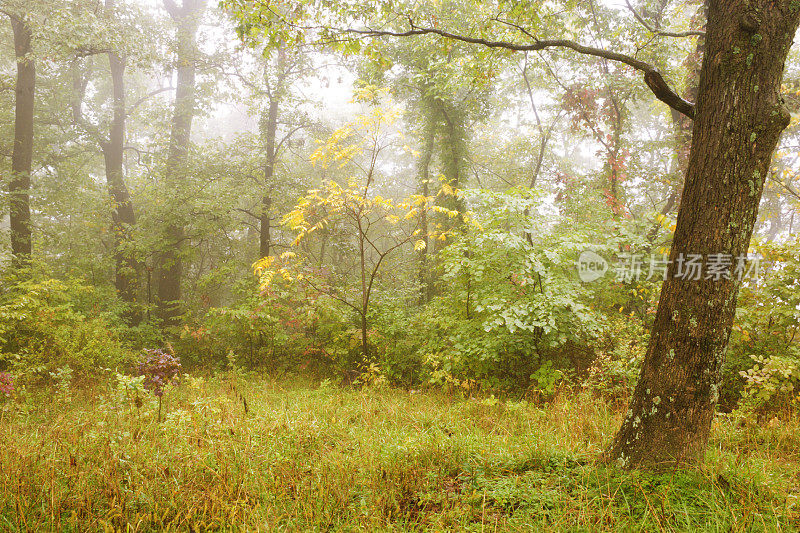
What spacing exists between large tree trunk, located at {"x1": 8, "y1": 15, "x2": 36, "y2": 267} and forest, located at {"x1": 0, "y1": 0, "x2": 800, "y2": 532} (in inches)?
2.4

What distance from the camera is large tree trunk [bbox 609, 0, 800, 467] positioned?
102 inches

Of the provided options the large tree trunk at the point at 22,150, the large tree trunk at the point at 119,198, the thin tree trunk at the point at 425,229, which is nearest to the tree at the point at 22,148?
the large tree trunk at the point at 22,150

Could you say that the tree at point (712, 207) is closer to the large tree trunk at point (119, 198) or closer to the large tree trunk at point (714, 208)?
the large tree trunk at point (714, 208)

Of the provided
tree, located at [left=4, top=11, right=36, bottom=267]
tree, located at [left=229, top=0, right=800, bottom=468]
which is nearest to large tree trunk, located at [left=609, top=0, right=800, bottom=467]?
tree, located at [left=229, top=0, right=800, bottom=468]

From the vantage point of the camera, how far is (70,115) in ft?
41.6

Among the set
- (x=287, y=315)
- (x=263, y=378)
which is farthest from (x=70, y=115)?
(x=263, y=378)

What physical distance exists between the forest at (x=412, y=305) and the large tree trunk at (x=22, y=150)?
60 millimetres

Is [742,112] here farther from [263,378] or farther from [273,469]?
[263,378]

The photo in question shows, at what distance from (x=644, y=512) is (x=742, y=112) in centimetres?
279

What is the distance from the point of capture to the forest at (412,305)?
2742mm

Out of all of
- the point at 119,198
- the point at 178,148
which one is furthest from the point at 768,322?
the point at 119,198

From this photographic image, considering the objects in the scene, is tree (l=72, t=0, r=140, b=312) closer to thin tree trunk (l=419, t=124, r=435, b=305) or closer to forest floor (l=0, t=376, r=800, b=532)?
forest floor (l=0, t=376, r=800, b=532)

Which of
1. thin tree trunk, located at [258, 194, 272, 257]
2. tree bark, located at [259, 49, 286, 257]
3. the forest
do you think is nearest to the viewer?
the forest

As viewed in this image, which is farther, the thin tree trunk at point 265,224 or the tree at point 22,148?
the thin tree trunk at point 265,224
